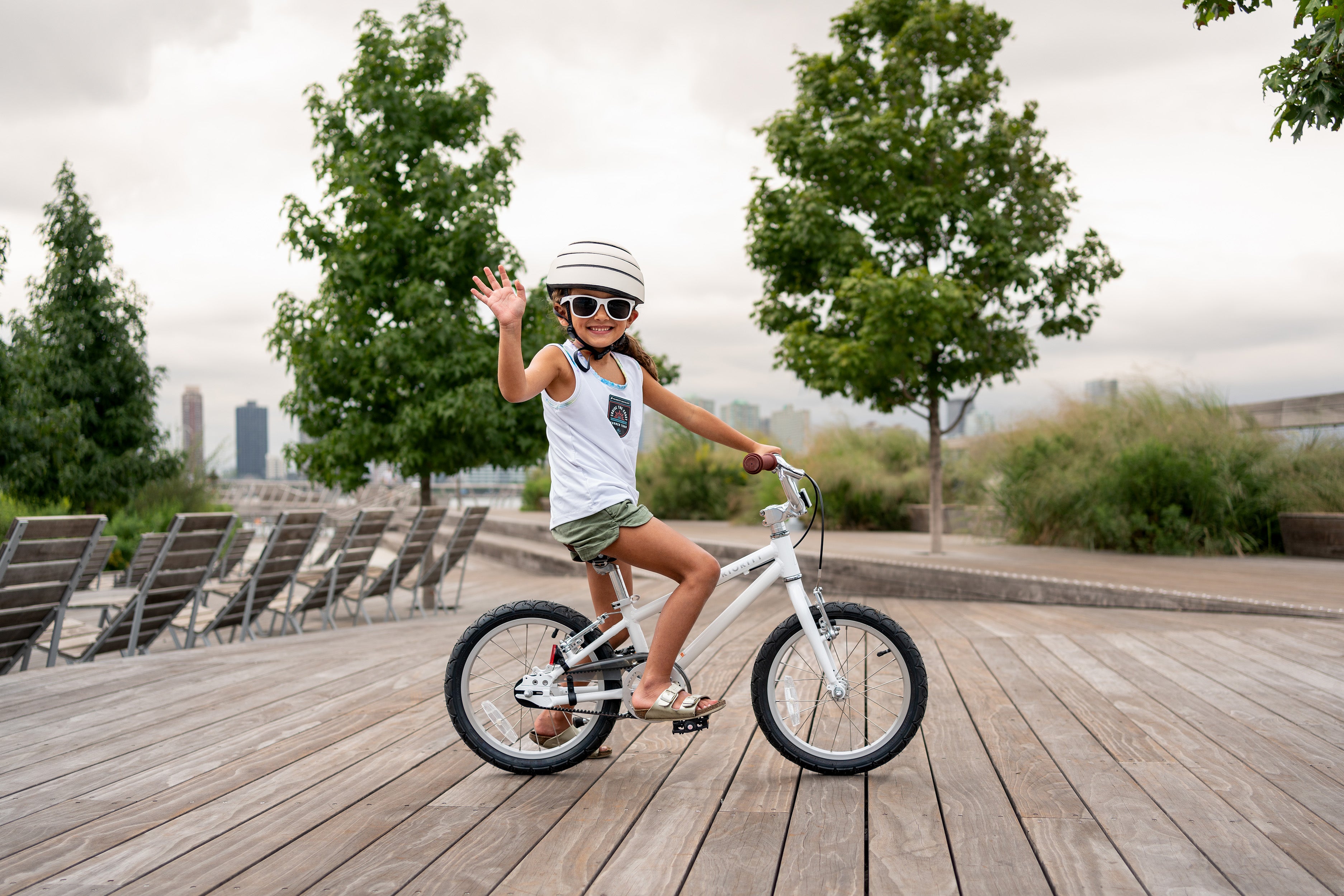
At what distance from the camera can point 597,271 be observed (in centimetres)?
313

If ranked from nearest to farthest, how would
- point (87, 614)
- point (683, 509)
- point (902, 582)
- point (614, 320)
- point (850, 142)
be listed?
point (614, 320)
point (87, 614)
point (902, 582)
point (850, 142)
point (683, 509)

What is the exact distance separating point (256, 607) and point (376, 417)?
259 cm

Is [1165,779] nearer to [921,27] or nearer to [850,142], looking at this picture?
[850,142]

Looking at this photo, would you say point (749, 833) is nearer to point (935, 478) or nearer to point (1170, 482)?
point (935, 478)

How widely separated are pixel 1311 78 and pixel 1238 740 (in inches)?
90.2

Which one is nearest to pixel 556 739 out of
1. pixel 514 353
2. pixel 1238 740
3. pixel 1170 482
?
pixel 514 353

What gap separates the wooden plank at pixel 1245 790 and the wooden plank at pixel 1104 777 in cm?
9

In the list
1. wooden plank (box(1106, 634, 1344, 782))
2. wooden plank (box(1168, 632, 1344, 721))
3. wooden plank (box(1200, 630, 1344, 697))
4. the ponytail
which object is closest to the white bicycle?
the ponytail

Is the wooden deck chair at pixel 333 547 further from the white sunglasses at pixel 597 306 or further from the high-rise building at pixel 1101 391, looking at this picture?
the high-rise building at pixel 1101 391

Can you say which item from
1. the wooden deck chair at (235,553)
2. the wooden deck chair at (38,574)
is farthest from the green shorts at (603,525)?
the wooden deck chair at (235,553)

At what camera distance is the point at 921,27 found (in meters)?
11.2

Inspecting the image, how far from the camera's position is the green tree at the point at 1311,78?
10.1 ft

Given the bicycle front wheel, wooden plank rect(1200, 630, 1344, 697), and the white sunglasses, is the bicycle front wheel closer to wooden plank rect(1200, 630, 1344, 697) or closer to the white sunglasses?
the white sunglasses

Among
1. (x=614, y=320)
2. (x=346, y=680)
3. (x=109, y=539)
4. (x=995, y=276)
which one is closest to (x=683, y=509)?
(x=995, y=276)
